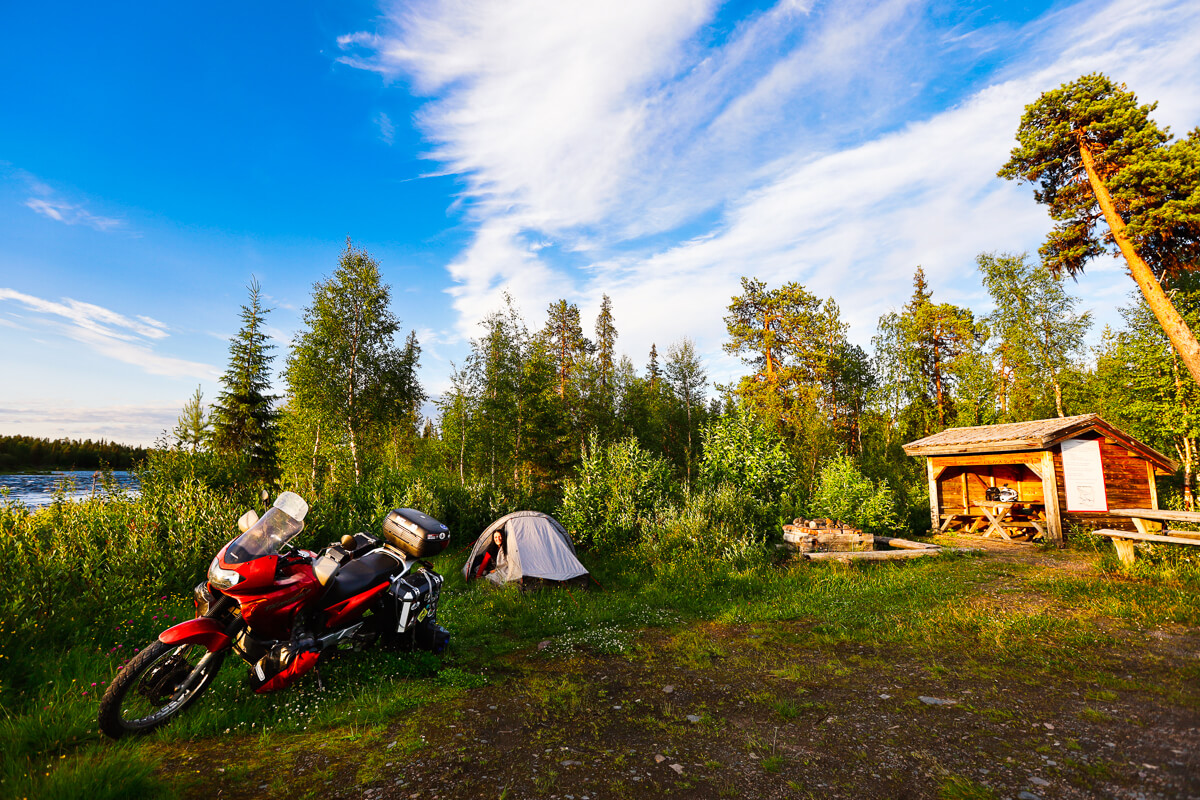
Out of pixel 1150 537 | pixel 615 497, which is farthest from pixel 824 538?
pixel 1150 537

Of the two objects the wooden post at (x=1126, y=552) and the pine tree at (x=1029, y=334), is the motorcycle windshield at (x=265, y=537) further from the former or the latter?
the pine tree at (x=1029, y=334)

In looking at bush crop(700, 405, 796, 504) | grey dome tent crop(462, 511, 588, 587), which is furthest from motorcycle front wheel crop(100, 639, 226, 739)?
bush crop(700, 405, 796, 504)

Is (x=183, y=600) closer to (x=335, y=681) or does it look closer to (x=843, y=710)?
(x=335, y=681)

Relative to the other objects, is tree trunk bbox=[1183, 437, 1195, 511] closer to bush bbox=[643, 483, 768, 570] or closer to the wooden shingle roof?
the wooden shingle roof

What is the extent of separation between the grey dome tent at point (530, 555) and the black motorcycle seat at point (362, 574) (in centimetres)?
439

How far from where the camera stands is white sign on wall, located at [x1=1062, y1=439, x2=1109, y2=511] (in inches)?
551

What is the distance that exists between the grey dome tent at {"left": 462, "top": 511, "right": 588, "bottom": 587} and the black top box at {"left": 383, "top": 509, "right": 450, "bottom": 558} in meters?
4.12

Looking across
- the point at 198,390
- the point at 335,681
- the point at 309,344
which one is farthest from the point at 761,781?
the point at 198,390

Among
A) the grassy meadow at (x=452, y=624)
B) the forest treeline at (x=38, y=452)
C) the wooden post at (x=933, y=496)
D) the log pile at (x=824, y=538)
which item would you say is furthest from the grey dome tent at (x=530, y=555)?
the forest treeline at (x=38, y=452)

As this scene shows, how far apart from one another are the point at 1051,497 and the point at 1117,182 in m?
9.12

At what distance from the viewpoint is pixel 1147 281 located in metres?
14.0

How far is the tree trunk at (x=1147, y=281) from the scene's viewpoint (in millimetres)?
13539

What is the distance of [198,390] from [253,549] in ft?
88.5

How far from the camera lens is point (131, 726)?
3.83m
